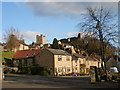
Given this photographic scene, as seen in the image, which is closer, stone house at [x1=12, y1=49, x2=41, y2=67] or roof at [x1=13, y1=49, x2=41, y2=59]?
stone house at [x1=12, y1=49, x2=41, y2=67]

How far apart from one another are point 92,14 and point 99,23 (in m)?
1.71

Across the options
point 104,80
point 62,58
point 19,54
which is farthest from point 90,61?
point 104,80

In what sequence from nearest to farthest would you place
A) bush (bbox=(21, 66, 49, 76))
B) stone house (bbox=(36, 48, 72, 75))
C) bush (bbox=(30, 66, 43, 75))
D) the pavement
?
the pavement
bush (bbox=(21, 66, 49, 76))
bush (bbox=(30, 66, 43, 75))
stone house (bbox=(36, 48, 72, 75))

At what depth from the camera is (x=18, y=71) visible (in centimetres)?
6147

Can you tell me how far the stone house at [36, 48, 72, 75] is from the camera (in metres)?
57.9

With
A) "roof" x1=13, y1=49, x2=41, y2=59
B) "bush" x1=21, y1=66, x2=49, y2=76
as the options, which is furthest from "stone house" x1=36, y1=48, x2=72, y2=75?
"roof" x1=13, y1=49, x2=41, y2=59

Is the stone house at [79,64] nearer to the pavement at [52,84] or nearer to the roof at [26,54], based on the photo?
the roof at [26,54]

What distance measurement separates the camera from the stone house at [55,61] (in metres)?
57.9

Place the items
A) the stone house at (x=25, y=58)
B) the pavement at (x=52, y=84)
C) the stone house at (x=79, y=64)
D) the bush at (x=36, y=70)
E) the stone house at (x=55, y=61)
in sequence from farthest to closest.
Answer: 1. the stone house at (x=79, y=64)
2. the stone house at (x=25, y=58)
3. the stone house at (x=55, y=61)
4. the bush at (x=36, y=70)
5. the pavement at (x=52, y=84)

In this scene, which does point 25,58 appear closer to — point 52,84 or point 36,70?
point 36,70

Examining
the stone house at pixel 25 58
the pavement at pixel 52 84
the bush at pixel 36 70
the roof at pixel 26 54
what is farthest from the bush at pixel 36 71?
the pavement at pixel 52 84

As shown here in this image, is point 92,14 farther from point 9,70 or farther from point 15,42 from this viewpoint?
point 15,42

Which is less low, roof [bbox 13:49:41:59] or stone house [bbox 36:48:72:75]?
roof [bbox 13:49:41:59]

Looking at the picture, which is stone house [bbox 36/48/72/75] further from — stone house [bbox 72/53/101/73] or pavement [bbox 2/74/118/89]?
pavement [bbox 2/74/118/89]
